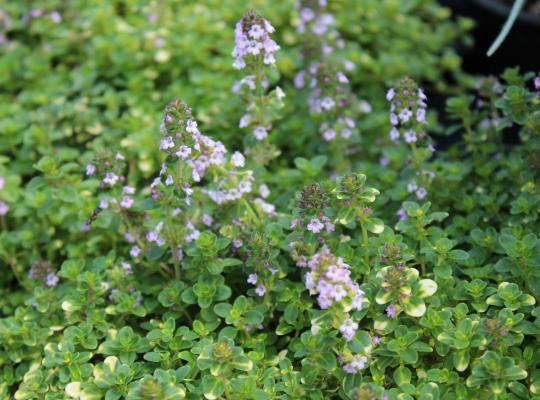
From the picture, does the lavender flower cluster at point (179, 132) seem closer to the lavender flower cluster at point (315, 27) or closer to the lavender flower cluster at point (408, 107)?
the lavender flower cluster at point (408, 107)

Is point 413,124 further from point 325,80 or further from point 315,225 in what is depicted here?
point 315,225

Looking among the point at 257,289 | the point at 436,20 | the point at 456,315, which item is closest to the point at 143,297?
the point at 257,289

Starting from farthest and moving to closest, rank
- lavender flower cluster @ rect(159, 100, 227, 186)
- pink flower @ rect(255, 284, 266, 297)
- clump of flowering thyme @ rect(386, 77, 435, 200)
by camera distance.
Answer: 1. clump of flowering thyme @ rect(386, 77, 435, 200)
2. pink flower @ rect(255, 284, 266, 297)
3. lavender flower cluster @ rect(159, 100, 227, 186)

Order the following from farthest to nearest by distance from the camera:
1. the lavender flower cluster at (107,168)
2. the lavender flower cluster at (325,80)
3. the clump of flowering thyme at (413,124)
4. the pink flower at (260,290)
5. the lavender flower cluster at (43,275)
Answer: the lavender flower cluster at (325,80), the lavender flower cluster at (43,275), the clump of flowering thyme at (413,124), the lavender flower cluster at (107,168), the pink flower at (260,290)

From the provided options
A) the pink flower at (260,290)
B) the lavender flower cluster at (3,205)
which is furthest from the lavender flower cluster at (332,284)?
the lavender flower cluster at (3,205)

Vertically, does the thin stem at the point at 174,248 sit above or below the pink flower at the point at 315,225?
below

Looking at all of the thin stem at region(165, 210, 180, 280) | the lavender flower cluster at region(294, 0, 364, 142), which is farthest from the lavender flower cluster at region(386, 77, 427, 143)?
the thin stem at region(165, 210, 180, 280)

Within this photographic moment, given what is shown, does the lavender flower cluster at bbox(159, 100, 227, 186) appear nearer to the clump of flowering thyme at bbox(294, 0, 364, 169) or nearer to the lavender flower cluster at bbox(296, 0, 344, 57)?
the clump of flowering thyme at bbox(294, 0, 364, 169)

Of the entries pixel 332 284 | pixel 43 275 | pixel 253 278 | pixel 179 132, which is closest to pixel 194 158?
pixel 179 132
